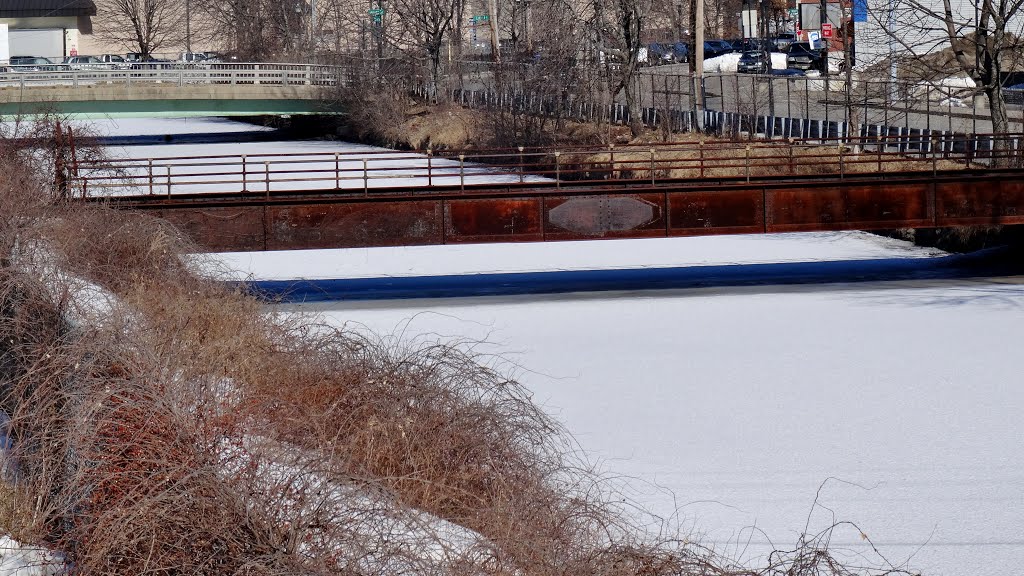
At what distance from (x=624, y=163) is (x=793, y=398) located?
2398cm

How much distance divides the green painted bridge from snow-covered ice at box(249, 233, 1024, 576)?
1820 inches

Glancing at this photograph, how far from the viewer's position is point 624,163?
135 ft

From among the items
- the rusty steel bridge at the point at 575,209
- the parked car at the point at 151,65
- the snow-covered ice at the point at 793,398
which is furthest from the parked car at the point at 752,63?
the snow-covered ice at the point at 793,398

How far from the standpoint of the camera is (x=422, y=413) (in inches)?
489

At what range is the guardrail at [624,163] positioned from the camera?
2655cm

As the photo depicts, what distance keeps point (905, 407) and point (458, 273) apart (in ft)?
56.2

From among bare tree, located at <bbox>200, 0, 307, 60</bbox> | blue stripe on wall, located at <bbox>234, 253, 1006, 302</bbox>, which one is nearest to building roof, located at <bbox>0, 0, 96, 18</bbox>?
bare tree, located at <bbox>200, 0, 307, 60</bbox>

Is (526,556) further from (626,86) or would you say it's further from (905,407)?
(626,86)

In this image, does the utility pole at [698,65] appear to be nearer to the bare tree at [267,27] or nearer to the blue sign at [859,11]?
the blue sign at [859,11]

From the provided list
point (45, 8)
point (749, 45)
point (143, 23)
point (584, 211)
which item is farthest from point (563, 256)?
point (45, 8)

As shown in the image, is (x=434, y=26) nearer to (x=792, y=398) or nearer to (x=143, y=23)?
(x=143, y=23)

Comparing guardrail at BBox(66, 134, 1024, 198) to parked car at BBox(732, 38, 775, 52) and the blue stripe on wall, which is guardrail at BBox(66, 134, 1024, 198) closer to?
the blue stripe on wall

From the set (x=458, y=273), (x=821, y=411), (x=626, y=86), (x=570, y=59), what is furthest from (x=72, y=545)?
(x=570, y=59)

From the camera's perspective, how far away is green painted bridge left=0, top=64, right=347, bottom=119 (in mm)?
66938
